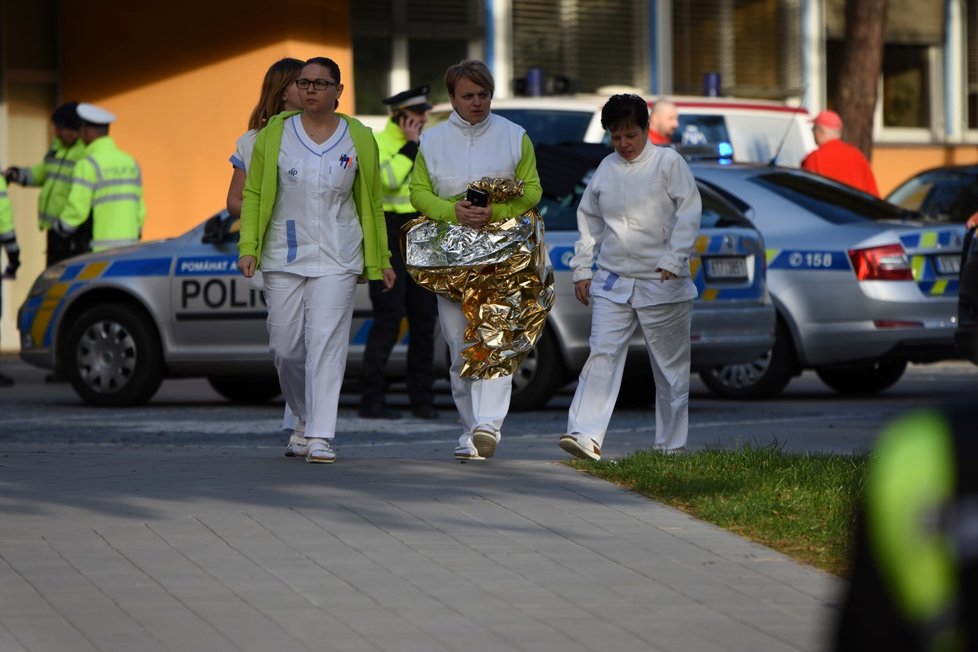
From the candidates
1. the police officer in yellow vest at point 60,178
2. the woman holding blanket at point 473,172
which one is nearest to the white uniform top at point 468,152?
the woman holding blanket at point 473,172

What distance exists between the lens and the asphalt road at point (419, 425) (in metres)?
9.80

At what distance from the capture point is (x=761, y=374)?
12.8 metres

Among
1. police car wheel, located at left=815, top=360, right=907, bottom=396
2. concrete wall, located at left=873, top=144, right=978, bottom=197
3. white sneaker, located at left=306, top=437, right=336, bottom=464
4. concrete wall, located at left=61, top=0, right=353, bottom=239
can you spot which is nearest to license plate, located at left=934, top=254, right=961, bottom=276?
police car wheel, located at left=815, top=360, right=907, bottom=396

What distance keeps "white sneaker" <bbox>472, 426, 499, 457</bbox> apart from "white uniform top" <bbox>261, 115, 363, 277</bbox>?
879mm

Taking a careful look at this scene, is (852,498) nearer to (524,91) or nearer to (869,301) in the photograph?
(869,301)

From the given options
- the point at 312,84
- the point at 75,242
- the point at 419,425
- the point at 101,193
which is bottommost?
the point at 419,425

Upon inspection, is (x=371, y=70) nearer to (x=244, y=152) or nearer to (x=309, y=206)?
(x=244, y=152)

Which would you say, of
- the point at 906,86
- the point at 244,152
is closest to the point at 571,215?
the point at 244,152

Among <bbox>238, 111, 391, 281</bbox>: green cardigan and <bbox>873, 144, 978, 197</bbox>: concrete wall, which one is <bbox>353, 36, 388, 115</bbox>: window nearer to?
<bbox>873, 144, 978, 197</bbox>: concrete wall

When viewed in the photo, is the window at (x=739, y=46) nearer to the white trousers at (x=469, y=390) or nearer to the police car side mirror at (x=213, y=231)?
the police car side mirror at (x=213, y=231)

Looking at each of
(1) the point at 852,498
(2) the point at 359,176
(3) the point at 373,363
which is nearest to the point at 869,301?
(3) the point at 373,363

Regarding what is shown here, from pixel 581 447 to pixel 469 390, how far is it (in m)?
0.57

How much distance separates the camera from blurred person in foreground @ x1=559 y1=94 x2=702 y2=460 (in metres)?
8.59

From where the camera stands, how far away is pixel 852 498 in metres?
6.84
